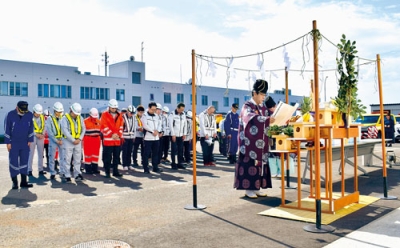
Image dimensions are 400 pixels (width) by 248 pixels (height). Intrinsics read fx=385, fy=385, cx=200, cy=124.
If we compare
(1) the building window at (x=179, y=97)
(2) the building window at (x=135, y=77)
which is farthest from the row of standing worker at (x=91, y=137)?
(1) the building window at (x=179, y=97)

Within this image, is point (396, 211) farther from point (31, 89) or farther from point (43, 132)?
point (31, 89)

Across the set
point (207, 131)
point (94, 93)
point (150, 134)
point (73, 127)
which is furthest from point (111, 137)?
point (94, 93)

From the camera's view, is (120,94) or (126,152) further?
(120,94)

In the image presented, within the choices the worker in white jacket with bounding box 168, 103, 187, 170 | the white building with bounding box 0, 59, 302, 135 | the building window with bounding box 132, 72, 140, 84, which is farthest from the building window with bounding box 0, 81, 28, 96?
the worker in white jacket with bounding box 168, 103, 187, 170

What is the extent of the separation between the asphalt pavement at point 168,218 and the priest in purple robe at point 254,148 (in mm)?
349

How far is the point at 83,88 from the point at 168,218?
129ft

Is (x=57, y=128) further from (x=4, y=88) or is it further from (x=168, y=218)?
(x=4, y=88)

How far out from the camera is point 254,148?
7.29 m

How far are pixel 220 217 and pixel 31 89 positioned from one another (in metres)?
37.6

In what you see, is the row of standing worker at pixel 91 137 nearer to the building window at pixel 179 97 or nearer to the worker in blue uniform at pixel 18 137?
the worker in blue uniform at pixel 18 137

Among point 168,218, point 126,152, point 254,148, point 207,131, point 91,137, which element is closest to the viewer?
point 168,218

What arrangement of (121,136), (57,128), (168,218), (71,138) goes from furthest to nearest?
(121,136) < (57,128) < (71,138) < (168,218)

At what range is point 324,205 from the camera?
667 centimetres

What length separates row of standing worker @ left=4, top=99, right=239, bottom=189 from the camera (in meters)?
8.51
